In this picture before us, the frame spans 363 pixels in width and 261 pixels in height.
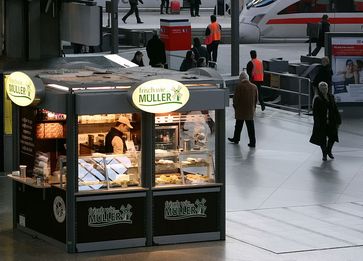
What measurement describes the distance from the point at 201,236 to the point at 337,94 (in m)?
12.9

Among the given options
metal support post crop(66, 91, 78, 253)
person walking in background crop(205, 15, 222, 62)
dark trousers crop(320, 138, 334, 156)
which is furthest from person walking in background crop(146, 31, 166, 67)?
metal support post crop(66, 91, 78, 253)

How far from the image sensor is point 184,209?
15.6 meters

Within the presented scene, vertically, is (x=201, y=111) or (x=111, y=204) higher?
(x=201, y=111)

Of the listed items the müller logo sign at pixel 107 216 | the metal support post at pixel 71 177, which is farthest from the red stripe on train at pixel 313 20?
the metal support post at pixel 71 177

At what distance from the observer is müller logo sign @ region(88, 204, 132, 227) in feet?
49.8

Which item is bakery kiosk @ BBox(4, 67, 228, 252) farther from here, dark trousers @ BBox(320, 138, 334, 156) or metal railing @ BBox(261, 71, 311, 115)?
metal railing @ BBox(261, 71, 311, 115)

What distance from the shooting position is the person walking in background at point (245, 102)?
23250mm

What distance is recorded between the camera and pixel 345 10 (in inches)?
1809

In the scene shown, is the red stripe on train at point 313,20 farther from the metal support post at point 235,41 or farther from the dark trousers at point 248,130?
the dark trousers at point 248,130

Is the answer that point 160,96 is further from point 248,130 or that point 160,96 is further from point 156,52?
point 156,52

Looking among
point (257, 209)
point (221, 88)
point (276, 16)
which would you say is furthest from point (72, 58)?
point (276, 16)

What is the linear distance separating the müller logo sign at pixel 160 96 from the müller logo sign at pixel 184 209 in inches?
49.4

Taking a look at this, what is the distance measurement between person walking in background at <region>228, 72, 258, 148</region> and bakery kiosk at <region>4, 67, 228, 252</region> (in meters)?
7.07

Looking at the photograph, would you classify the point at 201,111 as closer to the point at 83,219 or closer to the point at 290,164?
the point at 83,219
